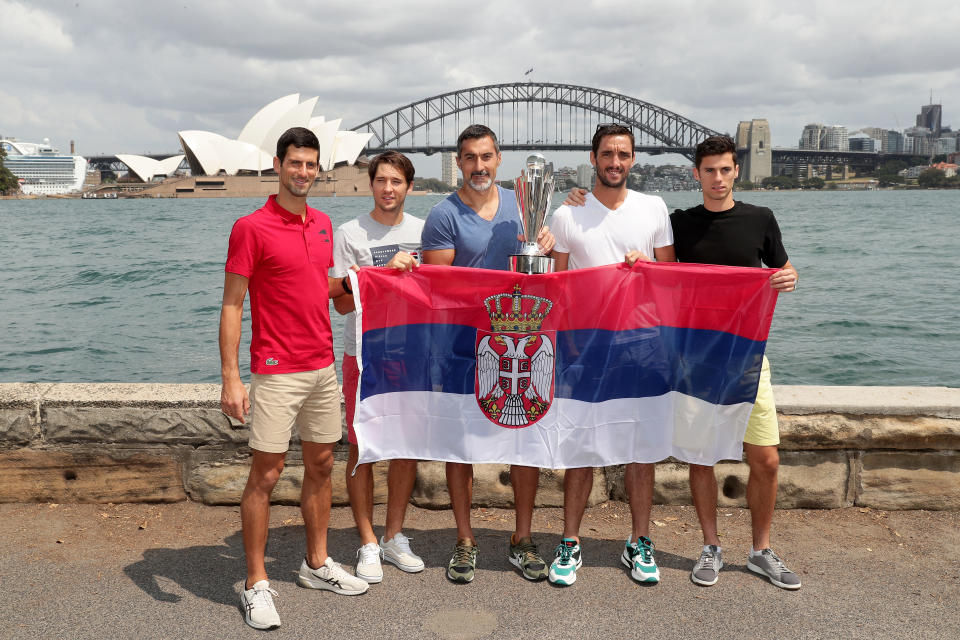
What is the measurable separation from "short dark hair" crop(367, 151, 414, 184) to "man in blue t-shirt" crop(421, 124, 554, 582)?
0.25m

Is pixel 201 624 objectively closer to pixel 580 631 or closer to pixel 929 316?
pixel 580 631

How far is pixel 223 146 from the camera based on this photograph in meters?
89.9

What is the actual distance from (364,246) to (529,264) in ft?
2.59

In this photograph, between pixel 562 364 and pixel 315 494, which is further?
pixel 562 364

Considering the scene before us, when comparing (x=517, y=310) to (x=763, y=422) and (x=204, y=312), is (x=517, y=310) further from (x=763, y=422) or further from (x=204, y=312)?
(x=204, y=312)

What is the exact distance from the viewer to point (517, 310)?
3461 mm

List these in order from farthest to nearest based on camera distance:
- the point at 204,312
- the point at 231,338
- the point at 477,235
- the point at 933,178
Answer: the point at 933,178 → the point at 204,312 → the point at 477,235 → the point at 231,338

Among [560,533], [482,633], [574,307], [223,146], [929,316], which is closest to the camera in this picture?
[482,633]

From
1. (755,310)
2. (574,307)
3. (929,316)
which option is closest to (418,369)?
(574,307)

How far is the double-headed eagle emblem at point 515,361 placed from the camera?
11.4 feet

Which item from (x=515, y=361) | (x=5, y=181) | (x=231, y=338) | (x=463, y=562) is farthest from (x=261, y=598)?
Result: (x=5, y=181)

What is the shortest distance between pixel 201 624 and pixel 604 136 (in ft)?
8.39

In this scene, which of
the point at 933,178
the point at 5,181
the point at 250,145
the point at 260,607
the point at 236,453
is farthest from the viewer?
the point at 933,178

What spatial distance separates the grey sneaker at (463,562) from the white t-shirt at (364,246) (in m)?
0.99
